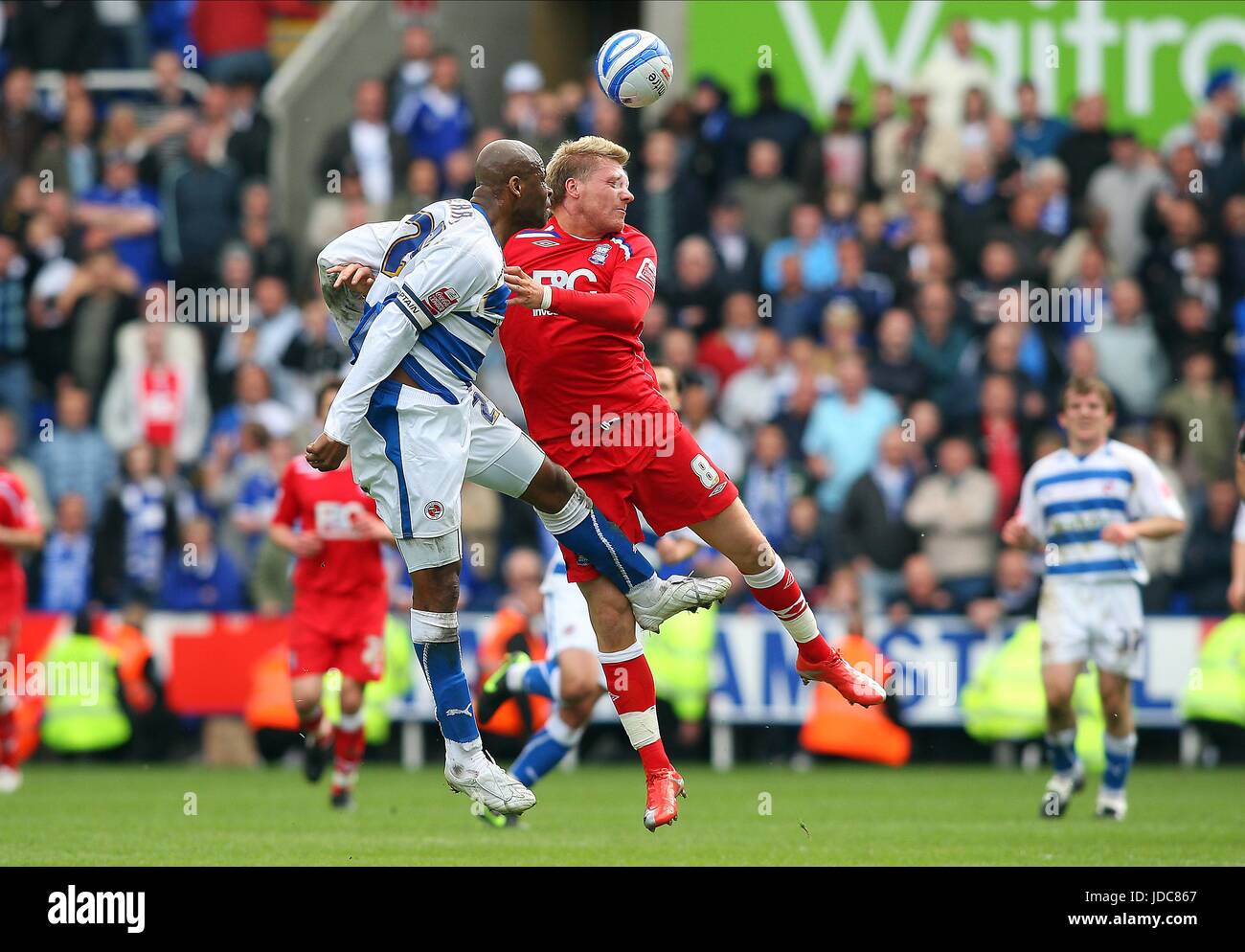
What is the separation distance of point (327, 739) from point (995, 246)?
7.64 meters

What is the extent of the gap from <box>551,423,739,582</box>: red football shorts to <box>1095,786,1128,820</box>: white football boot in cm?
403

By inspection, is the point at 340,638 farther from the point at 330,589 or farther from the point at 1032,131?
the point at 1032,131

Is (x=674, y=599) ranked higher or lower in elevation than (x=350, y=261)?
lower

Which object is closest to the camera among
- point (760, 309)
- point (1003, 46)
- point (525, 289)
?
point (525, 289)

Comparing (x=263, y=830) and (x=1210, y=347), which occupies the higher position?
(x=1210, y=347)

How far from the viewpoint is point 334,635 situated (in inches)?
524

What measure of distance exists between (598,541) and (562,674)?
2.43m

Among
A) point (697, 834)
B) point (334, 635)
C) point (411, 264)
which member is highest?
point (411, 264)

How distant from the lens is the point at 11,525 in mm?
14141

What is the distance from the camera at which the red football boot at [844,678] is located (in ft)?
31.8

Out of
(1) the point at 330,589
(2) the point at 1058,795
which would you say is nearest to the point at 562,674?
(1) the point at 330,589

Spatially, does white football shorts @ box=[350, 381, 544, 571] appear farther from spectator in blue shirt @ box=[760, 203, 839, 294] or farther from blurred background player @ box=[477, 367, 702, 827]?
spectator in blue shirt @ box=[760, 203, 839, 294]
